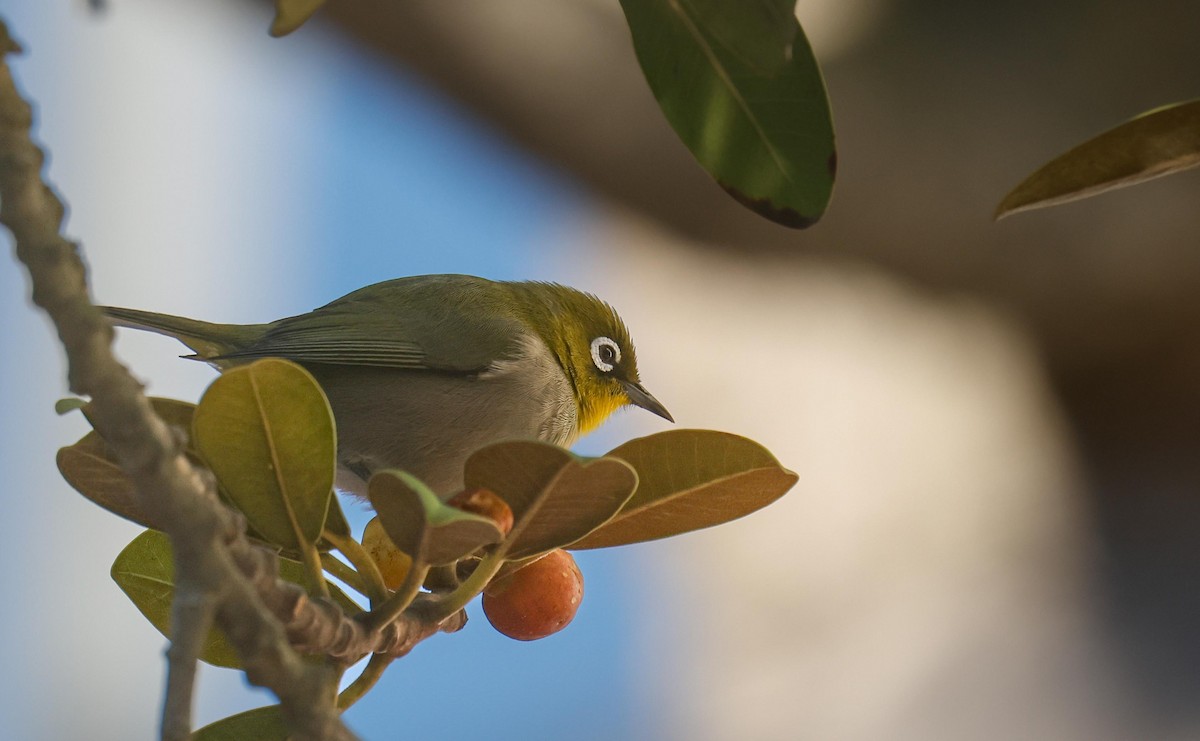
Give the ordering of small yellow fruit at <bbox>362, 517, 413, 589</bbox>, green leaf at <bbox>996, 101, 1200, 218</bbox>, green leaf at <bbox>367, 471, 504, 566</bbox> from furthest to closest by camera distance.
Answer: small yellow fruit at <bbox>362, 517, 413, 589</bbox> → green leaf at <bbox>996, 101, 1200, 218</bbox> → green leaf at <bbox>367, 471, 504, 566</bbox>

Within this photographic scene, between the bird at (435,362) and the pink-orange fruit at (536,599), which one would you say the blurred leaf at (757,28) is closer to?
the pink-orange fruit at (536,599)

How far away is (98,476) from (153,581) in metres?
0.20

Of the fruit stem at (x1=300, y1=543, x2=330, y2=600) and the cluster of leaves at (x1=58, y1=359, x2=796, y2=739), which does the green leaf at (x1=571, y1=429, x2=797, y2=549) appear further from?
the fruit stem at (x1=300, y1=543, x2=330, y2=600)

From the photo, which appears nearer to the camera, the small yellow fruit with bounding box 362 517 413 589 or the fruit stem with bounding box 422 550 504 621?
the fruit stem with bounding box 422 550 504 621

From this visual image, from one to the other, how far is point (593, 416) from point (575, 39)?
1.97m

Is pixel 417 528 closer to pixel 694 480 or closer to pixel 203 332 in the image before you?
pixel 694 480

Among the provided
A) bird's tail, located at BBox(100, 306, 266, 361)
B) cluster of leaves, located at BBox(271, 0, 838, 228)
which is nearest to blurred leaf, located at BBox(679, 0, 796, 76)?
cluster of leaves, located at BBox(271, 0, 838, 228)

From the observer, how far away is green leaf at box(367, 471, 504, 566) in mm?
976

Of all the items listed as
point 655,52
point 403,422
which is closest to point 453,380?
point 403,422

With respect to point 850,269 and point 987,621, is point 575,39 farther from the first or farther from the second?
point 987,621

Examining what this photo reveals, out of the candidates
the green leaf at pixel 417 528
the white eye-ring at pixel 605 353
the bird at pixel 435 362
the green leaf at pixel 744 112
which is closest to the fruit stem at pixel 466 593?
the green leaf at pixel 417 528

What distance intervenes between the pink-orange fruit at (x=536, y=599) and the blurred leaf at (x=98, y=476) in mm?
449

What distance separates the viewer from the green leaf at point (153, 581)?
130 centimetres

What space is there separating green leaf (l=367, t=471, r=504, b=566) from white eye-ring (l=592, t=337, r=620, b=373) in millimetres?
1827
